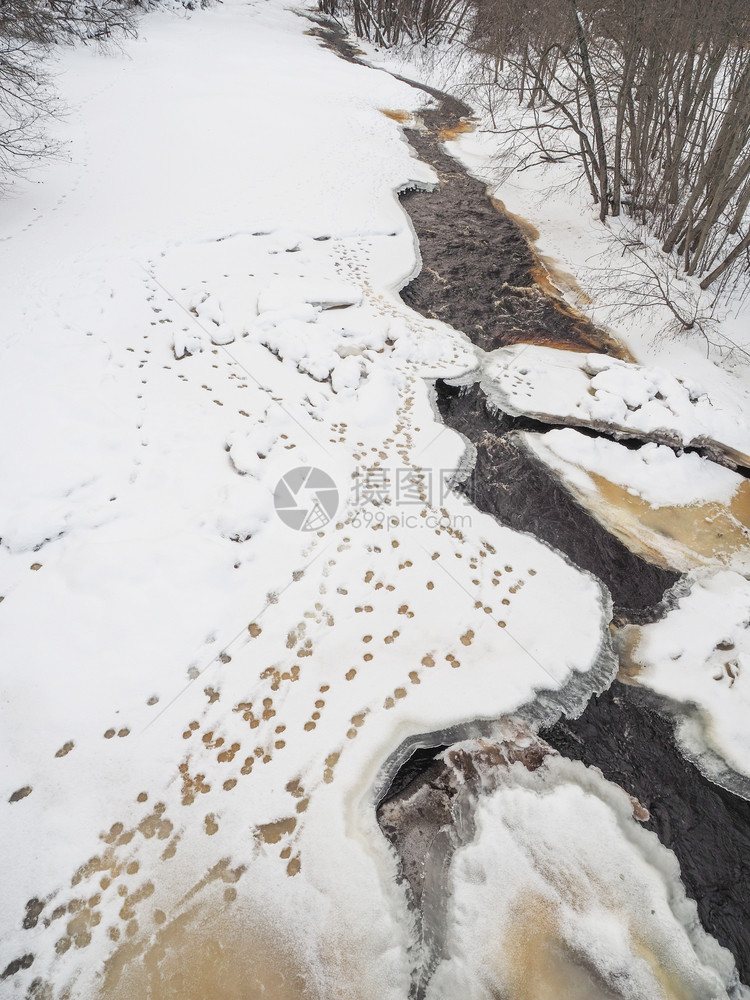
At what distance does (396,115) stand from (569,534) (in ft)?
47.2

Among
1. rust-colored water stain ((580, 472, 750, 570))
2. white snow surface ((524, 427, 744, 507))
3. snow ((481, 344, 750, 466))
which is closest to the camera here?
rust-colored water stain ((580, 472, 750, 570))

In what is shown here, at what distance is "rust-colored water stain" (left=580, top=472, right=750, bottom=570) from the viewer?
395 cm

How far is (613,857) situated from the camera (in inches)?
97.7

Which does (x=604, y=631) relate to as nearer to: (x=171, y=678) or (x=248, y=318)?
(x=171, y=678)

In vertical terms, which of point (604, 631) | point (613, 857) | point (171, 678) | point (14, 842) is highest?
point (604, 631)

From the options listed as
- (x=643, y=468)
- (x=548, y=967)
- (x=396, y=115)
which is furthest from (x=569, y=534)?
(x=396, y=115)

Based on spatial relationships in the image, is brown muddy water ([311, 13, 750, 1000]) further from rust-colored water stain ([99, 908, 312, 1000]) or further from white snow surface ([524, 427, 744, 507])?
rust-colored water stain ([99, 908, 312, 1000])

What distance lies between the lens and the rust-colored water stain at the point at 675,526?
395 centimetres

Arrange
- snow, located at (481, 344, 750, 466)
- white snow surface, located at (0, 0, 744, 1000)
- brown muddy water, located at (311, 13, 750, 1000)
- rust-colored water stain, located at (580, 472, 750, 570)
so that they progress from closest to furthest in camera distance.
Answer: white snow surface, located at (0, 0, 744, 1000) → brown muddy water, located at (311, 13, 750, 1000) → rust-colored water stain, located at (580, 472, 750, 570) → snow, located at (481, 344, 750, 466)

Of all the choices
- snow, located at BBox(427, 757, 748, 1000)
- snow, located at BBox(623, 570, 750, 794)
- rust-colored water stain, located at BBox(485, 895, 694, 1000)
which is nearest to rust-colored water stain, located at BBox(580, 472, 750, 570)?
snow, located at BBox(623, 570, 750, 794)

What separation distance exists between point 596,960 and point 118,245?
8035 mm

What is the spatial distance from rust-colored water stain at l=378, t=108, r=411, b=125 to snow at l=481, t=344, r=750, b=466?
11.3m

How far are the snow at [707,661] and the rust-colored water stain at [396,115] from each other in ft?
47.4

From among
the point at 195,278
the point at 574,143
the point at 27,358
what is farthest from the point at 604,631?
the point at 574,143
